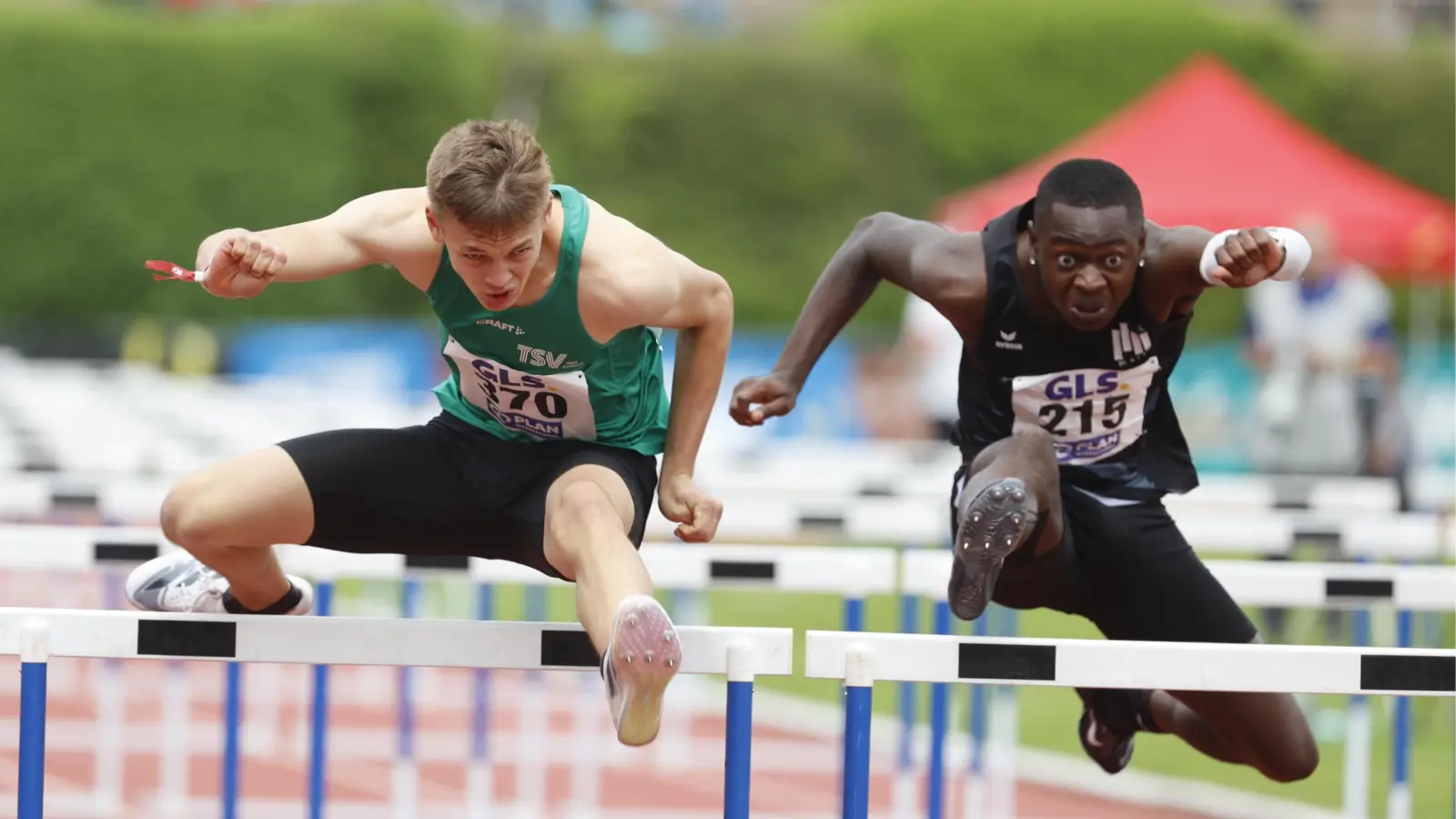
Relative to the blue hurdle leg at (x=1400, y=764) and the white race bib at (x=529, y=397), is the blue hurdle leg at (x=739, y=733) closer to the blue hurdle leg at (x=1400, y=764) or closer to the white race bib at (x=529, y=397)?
the white race bib at (x=529, y=397)

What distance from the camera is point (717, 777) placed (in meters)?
7.44

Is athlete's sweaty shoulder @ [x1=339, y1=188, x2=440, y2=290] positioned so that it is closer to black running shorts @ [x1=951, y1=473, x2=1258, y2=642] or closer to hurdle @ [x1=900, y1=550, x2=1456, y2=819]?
black running shorts @ [x1=951, y1=473, x2=1258, y2=642]

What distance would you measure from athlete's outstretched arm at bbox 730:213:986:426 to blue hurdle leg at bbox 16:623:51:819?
60.9 inches

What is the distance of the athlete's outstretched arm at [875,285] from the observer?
13.9 ft

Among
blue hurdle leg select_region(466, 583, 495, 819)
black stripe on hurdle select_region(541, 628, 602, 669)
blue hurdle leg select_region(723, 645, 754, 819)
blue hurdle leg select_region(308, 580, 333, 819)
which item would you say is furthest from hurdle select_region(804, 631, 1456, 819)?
blue hurdle leg select_region(466, 583, 495, 819)

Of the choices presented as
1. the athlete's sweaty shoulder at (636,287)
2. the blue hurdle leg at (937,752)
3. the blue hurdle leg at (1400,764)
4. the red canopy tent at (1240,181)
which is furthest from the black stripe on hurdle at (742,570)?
the red canopy tent at (1240,181)

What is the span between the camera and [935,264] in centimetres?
430

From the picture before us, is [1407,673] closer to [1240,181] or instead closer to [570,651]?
[570,651]

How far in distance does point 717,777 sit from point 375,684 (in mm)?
2567

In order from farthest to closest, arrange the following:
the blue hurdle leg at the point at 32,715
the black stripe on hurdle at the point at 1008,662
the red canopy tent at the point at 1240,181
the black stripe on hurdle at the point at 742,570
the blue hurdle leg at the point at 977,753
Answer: the red canopy tent at the point at 1240,181
the blue hurdle leg at the point at 977,753
the black stripe on hurdle at the point at 742,570
the black stripe on hurdle at the point at 1008,662
the blue hurdle leg at the point at 32,715

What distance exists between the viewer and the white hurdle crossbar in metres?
3.19

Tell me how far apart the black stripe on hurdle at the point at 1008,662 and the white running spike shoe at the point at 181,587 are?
5.15 feet

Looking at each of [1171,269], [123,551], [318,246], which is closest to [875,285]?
[1171,269]

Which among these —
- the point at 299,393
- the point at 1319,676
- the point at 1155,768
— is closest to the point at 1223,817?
the point at 1155,768
